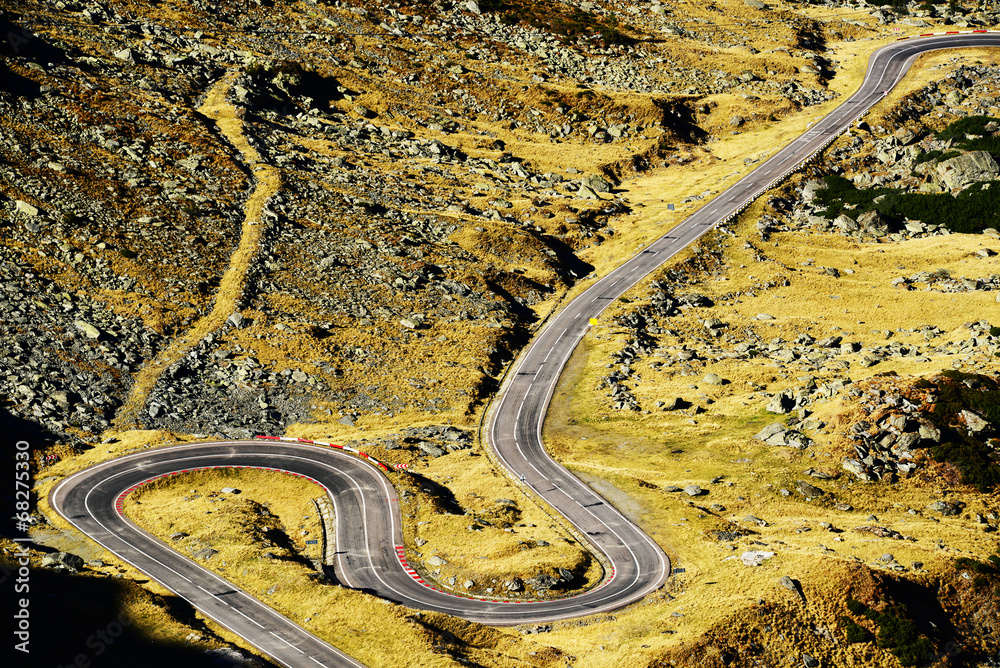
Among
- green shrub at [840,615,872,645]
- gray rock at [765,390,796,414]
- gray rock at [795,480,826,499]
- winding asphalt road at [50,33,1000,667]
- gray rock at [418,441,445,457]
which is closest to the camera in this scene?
green shrub at [840,615,872,645]

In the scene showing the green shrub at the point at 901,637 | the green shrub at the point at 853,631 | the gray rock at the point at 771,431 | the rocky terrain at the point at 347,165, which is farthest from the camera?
the rocky terrain at the point at 347,165

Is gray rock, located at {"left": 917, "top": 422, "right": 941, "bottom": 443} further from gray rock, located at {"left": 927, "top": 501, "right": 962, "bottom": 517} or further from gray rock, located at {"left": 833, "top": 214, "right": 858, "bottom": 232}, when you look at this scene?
gray rock, located at {"left": 833, "top": 214, "right": 858, "bottom": 232}

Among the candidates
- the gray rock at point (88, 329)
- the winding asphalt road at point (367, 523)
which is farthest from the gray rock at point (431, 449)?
the gray rock at point (88, 329)

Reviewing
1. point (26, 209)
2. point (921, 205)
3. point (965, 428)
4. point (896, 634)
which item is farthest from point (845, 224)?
point (26, 209)

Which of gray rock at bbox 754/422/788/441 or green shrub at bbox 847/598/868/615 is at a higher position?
gray rock at bbox 754/422/788/441

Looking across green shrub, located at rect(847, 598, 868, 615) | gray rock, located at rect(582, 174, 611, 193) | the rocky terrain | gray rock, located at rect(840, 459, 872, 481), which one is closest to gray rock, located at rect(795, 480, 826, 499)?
gray rock, located at rect(840, 459, 872, 481)

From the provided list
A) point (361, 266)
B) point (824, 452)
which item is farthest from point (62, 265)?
point (824, 452)

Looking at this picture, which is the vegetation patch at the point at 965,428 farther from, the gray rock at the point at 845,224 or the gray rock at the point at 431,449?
the gray rock at the point at 845,224
